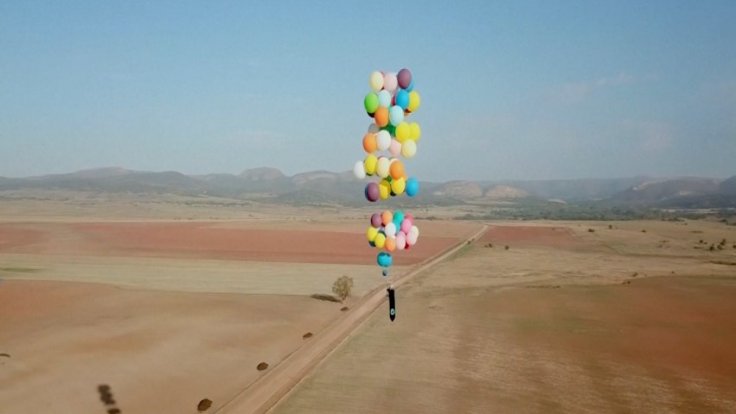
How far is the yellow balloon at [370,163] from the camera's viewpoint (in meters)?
17.5

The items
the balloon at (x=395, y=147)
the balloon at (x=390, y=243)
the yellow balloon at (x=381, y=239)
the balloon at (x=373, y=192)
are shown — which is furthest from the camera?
the yellow balloon at (x=381, y=239)

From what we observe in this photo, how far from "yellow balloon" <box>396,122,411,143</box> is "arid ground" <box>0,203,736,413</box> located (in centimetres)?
907

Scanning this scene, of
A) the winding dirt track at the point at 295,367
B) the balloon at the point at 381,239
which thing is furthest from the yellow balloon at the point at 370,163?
the winding dirt track at the point at 295,367

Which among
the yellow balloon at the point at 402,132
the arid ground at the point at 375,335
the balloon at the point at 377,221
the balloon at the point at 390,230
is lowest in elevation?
the arid ground at the point at 375,335

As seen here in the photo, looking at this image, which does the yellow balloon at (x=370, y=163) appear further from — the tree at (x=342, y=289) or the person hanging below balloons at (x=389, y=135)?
the tree at (x=342, y=289)

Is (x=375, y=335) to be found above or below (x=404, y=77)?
below

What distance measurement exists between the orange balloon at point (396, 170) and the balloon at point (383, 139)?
2.14 ft

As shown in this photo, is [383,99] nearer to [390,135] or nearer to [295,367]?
[390,135]

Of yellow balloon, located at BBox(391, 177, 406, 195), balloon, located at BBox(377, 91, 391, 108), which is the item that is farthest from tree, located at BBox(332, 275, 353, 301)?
balloon, located at BBox(377, 91, 391, 108)

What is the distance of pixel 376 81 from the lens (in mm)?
17531

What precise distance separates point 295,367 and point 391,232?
731 centimetres

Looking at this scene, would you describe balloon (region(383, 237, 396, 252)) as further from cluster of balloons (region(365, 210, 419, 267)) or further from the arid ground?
the arid ground

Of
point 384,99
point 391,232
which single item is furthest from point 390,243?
point 384,99

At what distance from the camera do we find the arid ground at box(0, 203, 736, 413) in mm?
18422
